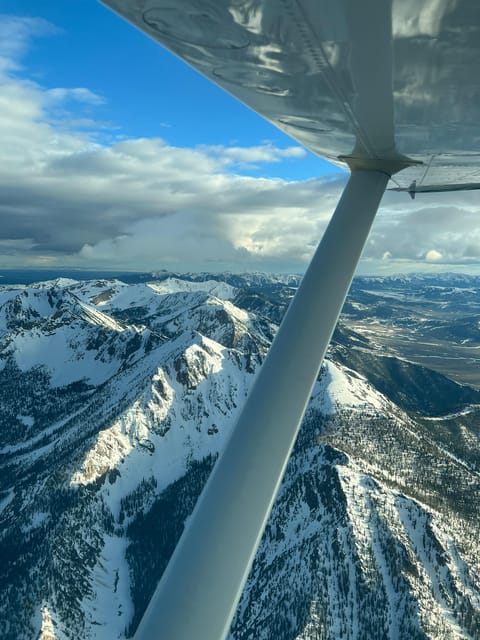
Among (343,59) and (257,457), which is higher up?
(343,59)

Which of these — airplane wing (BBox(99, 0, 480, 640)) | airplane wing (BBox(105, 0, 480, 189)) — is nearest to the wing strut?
airplane wing (BBox(99, 0, 480, 640))

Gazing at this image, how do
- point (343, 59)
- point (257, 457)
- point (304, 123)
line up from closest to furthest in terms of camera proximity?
point (343, 59)
point (257, 457)
point (304, 123)

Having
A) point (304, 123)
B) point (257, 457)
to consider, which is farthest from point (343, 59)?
point (257, 457)

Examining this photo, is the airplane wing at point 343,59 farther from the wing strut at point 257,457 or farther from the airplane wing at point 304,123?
the wing strut at point 257,457

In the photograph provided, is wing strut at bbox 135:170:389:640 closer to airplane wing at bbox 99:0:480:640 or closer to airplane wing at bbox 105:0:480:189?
airplane wing at bbox 99:0:480:640

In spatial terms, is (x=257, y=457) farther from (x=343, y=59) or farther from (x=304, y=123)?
(x=304, y=123)

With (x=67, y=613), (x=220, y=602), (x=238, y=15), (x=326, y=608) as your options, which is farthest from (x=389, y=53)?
(x=67, y=613)
